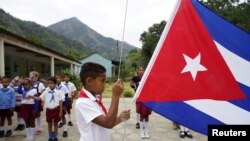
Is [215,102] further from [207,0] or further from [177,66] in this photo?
[207,0]

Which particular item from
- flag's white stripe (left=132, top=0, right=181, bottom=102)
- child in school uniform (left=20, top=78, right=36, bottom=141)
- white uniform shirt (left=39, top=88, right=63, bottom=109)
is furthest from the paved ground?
flag's white stripe (left=132, top=0, right=181, bottom=102)

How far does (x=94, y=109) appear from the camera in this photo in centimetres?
256

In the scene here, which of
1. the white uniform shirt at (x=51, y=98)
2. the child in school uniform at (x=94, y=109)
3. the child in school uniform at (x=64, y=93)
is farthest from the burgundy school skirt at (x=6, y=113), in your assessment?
the child in school uniform at (x=94, y=109)

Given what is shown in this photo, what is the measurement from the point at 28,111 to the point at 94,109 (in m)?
6.06

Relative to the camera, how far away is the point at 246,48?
3184mm

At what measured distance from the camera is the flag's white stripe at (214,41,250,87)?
10.3ft

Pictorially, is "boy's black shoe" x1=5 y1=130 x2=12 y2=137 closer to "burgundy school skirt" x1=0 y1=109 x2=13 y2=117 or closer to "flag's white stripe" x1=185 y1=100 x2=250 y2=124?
"burgundy school skirt" x1=0 y1=109 x2=13 y2=117

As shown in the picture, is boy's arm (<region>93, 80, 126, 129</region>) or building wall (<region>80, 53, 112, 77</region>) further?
building wall (<region>80, 53, 112, 77</region>)

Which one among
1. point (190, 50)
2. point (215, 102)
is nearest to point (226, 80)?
point (215, 102)

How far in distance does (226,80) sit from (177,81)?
44cm

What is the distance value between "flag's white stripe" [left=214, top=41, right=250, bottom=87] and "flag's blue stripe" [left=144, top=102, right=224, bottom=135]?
0.48 metres

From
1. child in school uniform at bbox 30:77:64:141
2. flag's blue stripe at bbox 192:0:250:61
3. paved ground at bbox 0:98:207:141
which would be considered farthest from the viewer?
paved ground at bbox 0:98:207:141

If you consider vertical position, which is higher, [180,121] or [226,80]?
[226,80]

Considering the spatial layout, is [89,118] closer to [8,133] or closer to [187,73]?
[187,73]
